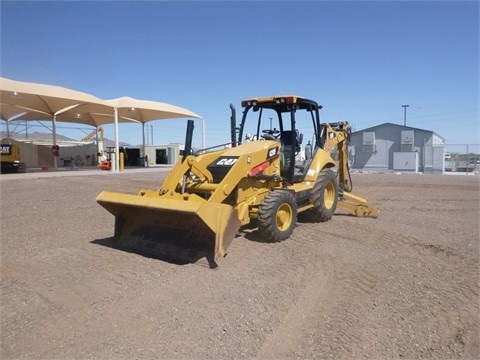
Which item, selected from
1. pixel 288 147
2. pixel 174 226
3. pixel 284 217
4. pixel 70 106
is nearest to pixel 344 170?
pixel 288 147

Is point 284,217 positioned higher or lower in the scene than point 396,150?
lower

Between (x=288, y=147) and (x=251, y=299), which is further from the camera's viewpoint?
(x=288, y=147)

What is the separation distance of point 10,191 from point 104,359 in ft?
40.2

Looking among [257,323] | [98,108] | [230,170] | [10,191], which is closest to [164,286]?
[257,323]

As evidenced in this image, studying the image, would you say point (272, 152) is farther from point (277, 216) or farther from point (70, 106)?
point (70, 106)

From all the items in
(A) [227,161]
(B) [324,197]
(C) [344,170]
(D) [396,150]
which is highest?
(D) [396,150]

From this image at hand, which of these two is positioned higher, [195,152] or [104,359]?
[195,152]

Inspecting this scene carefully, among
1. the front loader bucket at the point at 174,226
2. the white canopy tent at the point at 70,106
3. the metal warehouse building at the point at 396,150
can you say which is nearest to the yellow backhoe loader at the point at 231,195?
the front loader bucket at the point at 174,226

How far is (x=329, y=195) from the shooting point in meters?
8.83

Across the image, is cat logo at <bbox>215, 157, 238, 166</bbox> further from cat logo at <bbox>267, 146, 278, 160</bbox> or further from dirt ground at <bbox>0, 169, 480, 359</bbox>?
dirt ground at <bbox>0, 169, 480, 359</bbox>

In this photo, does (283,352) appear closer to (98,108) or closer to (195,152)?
(195,152)

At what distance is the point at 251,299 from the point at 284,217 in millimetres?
2629

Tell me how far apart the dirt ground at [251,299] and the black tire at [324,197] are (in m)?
0.94

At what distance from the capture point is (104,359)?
121 inches
